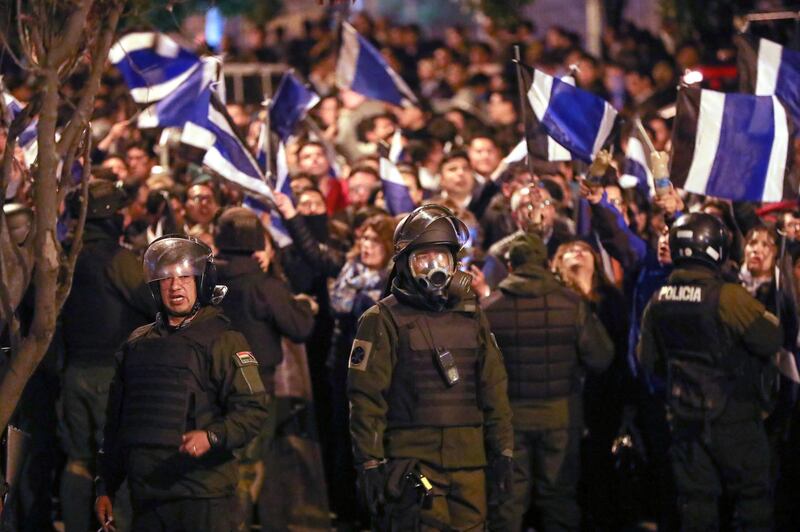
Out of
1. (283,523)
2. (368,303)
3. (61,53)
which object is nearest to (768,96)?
(368,303)

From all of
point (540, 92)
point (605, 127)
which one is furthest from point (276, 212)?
point (605, 127)

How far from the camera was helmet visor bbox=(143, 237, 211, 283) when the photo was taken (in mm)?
7262

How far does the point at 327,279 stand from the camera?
10797 millimetres

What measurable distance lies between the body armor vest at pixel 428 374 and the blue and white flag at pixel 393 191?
13.4ft

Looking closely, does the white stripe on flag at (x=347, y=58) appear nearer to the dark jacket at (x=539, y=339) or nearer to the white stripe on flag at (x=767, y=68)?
the white stripe on flag at (x=767, y=68)

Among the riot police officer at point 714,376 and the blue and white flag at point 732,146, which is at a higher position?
the blue and white flag at point 732,146

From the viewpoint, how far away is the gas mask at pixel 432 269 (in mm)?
7461

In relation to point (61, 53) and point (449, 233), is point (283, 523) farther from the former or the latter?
point (61, 53)

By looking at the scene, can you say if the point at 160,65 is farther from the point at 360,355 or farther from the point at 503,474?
the point at 503,474

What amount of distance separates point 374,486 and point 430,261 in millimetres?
1188

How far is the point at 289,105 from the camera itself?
1195cm

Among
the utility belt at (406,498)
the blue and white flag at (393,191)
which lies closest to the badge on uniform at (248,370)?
the utility belt at (406,498)

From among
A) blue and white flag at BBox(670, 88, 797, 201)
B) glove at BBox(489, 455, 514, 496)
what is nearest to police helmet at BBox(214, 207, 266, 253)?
glove at BBox(489, 455, 514, 496)

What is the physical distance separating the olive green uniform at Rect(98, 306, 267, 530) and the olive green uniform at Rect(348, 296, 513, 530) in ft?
1.82
